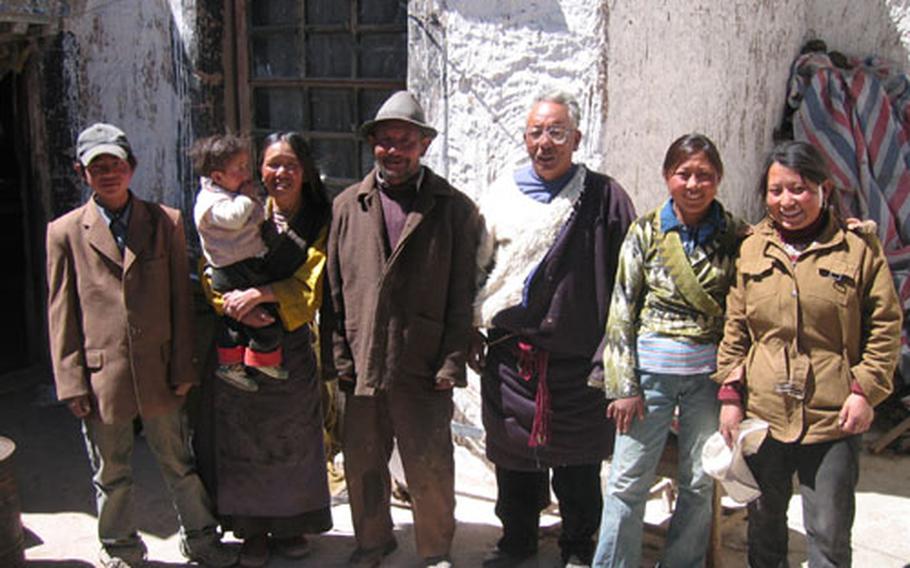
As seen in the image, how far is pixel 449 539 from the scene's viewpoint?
329cm

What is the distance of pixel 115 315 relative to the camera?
3.08 m

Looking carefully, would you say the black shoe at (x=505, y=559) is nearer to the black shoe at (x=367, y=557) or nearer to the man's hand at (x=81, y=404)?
the black shoe at (x=367, y=557)

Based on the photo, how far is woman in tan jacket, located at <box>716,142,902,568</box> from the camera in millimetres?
2494

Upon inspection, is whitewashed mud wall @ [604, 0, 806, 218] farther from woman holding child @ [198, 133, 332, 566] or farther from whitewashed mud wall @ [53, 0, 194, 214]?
whitewashed mud wall @ [53, 0, 194, 214]

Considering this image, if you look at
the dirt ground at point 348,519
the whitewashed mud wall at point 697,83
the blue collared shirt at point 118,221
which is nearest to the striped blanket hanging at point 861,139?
the whitewashed mud wall at point 697,83

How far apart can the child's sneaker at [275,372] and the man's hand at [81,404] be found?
0.63 m

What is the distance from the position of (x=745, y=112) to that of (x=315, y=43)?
248 centimetres

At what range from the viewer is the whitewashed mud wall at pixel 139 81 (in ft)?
17.5

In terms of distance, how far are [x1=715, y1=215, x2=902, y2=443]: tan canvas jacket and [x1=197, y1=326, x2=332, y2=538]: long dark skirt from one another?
171cm

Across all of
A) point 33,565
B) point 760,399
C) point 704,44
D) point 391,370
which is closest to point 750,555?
point 760,399

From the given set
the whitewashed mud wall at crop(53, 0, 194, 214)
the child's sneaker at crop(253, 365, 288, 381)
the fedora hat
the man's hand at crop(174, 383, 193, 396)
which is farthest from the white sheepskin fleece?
the whitewashed mud wall at crop(53, 0, 194, 214)

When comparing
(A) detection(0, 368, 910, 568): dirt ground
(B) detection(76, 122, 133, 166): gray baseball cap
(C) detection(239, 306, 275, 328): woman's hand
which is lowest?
(A) detection(0, 368, 910, 568): dirt ground

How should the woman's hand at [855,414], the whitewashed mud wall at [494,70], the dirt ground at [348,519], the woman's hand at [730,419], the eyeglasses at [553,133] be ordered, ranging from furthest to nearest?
1. the whitewashed mud wall at [494,70]
2. the dirt ground at [348,519]
3. the eyeglasses at [553,133]
4. the woman's hand at [730,419]
5. the woman's hand at [855,414]

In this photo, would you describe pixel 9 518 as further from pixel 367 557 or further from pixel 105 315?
pixel 367 557
